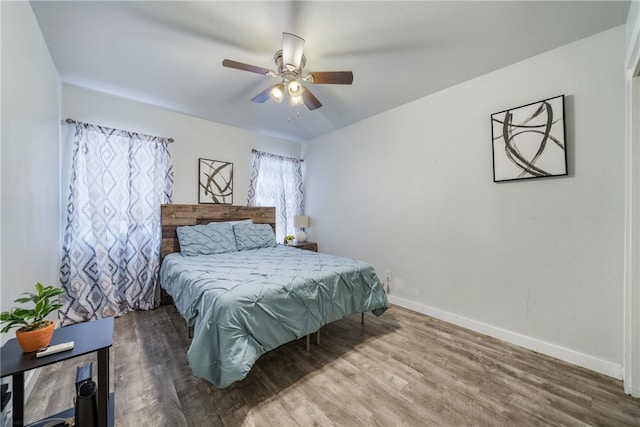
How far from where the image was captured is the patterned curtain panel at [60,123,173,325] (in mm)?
2633

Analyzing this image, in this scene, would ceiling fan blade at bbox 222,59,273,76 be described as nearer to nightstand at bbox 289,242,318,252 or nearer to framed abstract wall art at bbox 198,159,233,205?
framed abstract wall art at bbox 198,159,233,205

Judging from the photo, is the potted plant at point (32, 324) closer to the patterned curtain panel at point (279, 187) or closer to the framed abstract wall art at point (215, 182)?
the framed abstract wall art at point (215, 182)

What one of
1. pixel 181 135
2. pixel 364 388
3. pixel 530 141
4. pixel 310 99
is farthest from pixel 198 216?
pixel 530 141

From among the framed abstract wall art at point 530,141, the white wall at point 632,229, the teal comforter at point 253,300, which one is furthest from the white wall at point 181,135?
the white wall at point 632,229

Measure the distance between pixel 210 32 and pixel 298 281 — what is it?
2059mm

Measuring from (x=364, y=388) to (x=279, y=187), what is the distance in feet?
11.1

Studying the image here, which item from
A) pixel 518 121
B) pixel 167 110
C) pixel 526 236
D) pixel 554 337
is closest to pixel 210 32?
pixel 167 110

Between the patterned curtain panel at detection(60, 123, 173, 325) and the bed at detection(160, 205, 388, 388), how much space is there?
0.26 m

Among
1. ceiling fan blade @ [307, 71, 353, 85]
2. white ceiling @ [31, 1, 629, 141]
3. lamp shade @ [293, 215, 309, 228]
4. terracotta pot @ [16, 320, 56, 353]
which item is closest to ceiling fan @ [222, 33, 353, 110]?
ceiling fan blade @ [307, 71, 353, 85]

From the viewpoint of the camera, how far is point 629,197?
1.64 m

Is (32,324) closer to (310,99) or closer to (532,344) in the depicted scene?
(310,99)

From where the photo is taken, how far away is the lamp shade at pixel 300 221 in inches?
172

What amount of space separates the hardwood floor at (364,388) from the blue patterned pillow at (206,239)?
102cm

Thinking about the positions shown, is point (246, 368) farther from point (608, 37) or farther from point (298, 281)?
point (608, 37)
